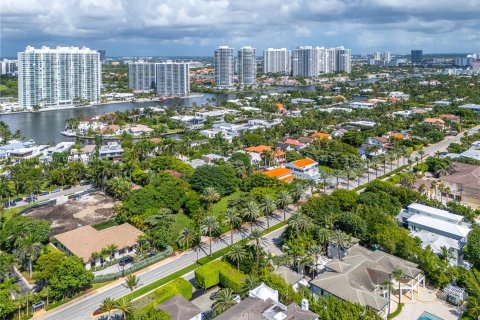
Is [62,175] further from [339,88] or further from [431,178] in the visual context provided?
[339,88]

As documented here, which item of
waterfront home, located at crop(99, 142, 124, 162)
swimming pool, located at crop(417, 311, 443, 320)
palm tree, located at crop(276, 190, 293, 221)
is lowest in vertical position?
swimming pool, located at crop(417, 311, 443, 320)

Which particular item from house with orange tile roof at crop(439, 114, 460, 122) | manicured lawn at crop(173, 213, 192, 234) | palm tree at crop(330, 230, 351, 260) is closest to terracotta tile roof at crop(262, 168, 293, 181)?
manicured lawn at crop(173, 213, 192, 234)

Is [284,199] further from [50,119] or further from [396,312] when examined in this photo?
[50,119]

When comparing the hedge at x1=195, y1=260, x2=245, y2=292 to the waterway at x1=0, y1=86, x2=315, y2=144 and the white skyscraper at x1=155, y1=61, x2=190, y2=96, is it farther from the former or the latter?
the white skyscraper at x1=155, y1=61, x2=190, y2=96

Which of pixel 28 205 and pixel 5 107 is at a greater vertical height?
pixel 5 107

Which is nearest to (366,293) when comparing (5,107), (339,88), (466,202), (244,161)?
(466,202)

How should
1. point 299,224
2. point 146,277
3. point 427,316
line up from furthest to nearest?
point 299,224, point 146,277, point 427,316

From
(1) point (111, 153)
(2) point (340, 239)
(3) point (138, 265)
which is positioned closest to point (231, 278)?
(3) point (138, 265)
